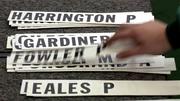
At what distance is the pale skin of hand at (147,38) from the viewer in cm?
63

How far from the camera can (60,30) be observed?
859 millimetres

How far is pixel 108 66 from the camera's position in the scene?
0.78 meters

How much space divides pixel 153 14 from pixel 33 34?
0.99 ft

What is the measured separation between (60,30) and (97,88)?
0.18 m

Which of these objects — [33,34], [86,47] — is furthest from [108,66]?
[33,34]

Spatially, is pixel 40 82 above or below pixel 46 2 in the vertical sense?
below

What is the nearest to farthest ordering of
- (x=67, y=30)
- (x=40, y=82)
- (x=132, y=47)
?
(x=132, y=47) → (x=40, y=82) → (x=67, y=30)

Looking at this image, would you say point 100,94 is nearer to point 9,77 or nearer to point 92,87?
point 92,87

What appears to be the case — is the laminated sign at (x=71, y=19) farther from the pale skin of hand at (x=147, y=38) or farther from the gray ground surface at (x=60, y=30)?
the pale skin of hand at (x=147, y=38)

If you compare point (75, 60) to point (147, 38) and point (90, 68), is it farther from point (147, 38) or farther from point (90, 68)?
point (147, 38)

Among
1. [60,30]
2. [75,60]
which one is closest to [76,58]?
[75,60]

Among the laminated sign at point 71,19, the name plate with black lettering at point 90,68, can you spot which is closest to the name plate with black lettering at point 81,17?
the laminated sign at point 71,19

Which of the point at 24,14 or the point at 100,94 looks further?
the point at 24,14

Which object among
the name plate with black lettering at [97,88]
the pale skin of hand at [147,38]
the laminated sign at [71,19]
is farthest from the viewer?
the laminated sign at [71,19]
